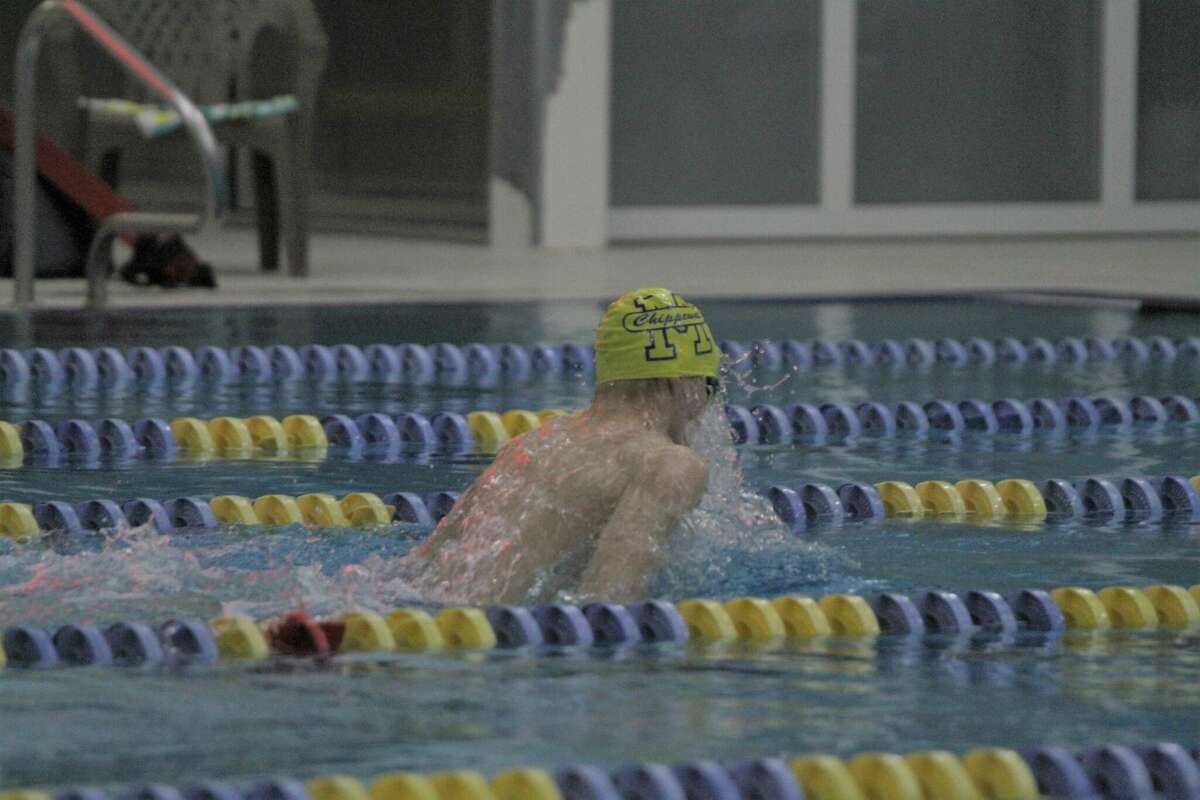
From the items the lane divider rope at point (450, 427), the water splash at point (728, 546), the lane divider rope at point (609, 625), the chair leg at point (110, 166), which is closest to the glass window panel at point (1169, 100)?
the chair leg at point (110, 166)

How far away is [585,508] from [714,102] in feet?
34.8

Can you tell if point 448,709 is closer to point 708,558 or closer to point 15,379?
point 708,558

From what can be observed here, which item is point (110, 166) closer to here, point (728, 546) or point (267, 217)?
point (267, 217)

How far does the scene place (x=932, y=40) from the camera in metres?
14.9

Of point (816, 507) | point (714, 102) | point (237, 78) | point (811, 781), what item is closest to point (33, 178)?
point (237, 78)

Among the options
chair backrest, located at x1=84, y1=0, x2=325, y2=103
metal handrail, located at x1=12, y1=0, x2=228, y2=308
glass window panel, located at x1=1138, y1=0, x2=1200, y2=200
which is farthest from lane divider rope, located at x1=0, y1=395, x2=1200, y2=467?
glass window panel, located at x1=1138, y1=0, x2=1200, y2=200

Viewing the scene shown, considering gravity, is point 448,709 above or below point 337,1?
below

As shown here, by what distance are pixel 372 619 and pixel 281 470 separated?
211cm

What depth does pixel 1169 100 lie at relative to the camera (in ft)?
50.6

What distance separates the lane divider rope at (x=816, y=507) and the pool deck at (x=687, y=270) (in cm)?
453

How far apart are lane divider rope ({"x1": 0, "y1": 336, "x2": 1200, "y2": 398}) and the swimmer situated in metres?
3.08

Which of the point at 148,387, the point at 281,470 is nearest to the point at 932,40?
the point at 148,387

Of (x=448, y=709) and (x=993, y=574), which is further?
(x=993, y=574)

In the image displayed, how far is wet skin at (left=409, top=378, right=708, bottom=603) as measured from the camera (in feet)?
12.9
